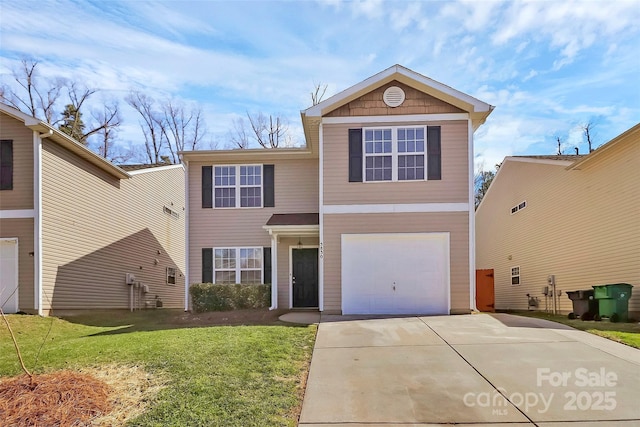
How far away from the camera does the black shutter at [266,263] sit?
46.7ft

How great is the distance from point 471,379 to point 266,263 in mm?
9210

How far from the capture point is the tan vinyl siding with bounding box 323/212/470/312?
1182cm

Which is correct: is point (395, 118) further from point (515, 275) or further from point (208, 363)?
point (515, 275)

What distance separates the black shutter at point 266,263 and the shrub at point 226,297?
2.57 ft

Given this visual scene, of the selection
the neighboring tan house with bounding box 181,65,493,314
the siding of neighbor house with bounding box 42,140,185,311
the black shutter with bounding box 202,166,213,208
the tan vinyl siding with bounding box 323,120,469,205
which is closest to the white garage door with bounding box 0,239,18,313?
the siding of neighbor house with bounding box 42,140,185,311

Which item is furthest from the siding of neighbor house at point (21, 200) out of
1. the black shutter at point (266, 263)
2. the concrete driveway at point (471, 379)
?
the concrete driveway at point (471, 379)

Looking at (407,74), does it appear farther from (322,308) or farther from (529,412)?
(529,412)

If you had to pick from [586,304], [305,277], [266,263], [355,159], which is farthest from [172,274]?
[586,304]

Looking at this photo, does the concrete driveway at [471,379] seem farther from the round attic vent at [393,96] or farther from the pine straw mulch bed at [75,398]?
the round attic vent at [393,96]

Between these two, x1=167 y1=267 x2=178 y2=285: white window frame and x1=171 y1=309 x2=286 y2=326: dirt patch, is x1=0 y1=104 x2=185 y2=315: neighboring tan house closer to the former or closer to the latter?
→ x1=167 y1=267 x2=178 y2=285: white window frame

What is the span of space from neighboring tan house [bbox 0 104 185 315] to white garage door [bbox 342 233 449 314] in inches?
321

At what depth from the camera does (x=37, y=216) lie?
12461 millimetres

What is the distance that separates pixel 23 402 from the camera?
5078 mm

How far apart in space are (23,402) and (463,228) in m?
9.91
